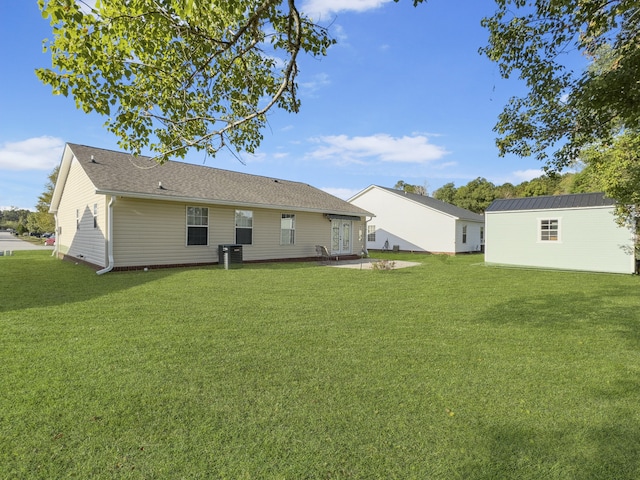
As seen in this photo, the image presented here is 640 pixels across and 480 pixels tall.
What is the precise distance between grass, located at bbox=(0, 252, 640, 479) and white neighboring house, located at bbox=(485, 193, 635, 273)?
9336mm

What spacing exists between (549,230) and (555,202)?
1267 millimetres

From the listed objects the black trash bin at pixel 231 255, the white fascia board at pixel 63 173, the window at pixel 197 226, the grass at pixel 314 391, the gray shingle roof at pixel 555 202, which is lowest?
the grass at pixel 314 391

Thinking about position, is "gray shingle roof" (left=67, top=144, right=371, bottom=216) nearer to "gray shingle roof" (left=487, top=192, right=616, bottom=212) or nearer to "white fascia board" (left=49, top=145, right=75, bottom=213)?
"white fascia board" (left=49, top=145, right=75, bottom=213)

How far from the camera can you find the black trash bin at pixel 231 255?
1341 centimetres

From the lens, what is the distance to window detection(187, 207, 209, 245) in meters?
13.3

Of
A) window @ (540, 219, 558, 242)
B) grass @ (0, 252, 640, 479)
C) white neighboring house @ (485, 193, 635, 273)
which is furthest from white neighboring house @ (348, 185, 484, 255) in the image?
grass @ (0, 252, 640, 479)

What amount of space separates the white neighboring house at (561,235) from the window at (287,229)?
9697mm

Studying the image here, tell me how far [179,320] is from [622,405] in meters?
5.53

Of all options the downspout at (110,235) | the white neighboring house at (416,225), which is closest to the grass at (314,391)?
the downspout at (110,235)

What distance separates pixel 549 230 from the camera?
50.4ft

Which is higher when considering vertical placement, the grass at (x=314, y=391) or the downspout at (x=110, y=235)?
the downspout at (x=110, y=235)

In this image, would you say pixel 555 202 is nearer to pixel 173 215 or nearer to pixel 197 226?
pixel 197 226

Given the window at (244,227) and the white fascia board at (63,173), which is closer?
the white fascia board at (63,173)

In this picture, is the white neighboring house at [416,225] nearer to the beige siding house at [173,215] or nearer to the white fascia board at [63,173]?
the beige siding house at [173,215]
